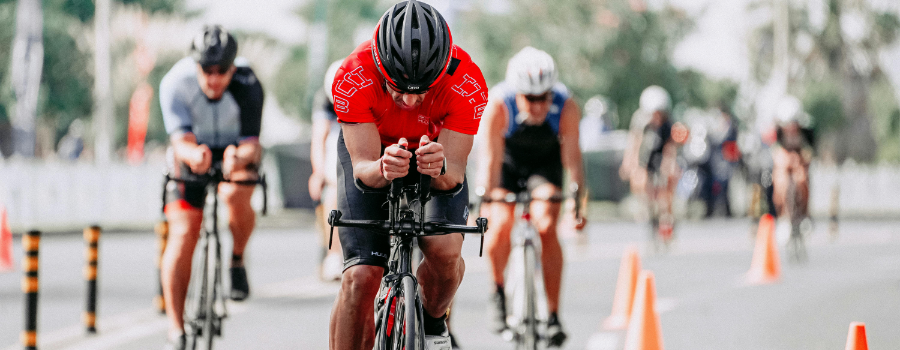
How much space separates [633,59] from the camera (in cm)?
3766

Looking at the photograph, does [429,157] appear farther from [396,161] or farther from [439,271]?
[439,271]

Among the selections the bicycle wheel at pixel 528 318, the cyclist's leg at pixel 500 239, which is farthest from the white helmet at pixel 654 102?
the bicycle wheel at pixel 528 318

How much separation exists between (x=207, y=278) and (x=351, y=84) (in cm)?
241

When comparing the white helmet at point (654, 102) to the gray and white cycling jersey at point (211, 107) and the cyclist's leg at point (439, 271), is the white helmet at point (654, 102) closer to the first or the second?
the gray and white cycling jersey at point (211, 107)

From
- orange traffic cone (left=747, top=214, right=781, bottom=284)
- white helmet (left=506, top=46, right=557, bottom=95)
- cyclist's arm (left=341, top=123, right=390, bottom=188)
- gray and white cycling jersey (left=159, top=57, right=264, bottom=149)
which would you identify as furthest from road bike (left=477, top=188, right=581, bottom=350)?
orange traffic cone (left=747, top=214, right=781, bottom=284)

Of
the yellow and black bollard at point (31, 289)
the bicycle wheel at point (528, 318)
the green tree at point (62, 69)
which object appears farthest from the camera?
the green tree at point (62, 69)

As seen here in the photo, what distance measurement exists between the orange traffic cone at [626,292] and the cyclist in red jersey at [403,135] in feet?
11.7

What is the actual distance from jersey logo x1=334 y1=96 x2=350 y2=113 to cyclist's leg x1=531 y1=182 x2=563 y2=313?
2.75m

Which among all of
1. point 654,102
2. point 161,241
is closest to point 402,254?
point 161,241

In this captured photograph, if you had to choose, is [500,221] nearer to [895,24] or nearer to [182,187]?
[182,187]

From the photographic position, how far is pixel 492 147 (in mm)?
6953

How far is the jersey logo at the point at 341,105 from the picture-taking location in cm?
454

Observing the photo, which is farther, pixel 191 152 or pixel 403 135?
pixel 191 152

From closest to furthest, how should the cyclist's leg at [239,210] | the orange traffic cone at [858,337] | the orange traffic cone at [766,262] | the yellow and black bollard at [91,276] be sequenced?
1. the orange traffic cone at [858,337]
2. the cyclist's leg at [239,210]
3. the yellow and black bollard at [91,276]
4. the orange traffic cone at [766,262]
